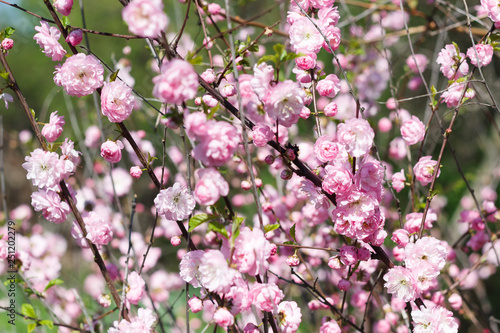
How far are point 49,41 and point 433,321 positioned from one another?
3.22 feet

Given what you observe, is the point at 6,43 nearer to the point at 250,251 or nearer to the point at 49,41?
the point at 49,41

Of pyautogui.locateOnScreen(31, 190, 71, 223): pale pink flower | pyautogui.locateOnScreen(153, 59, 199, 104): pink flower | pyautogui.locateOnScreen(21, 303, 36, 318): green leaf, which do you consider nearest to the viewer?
pyautogui.locateOnScreen(153, 59, 199, 104): pink flower

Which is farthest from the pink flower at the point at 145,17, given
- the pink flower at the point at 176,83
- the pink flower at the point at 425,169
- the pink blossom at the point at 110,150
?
the pink flower at the point at 425,169

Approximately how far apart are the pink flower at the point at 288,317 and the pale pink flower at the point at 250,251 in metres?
0.21

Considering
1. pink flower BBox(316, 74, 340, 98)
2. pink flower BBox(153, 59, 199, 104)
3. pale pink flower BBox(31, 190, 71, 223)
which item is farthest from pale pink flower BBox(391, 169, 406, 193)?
pale pink flower BBox(31, 190, 71, 223)

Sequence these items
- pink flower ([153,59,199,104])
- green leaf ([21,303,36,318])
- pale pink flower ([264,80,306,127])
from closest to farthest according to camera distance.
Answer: pink flower ([153,59,199,104]), pale pink flower ([264,80,306,127]), green leaf ([21,303,36,318])

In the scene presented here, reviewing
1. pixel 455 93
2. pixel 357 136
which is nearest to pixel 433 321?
pixel 357 136

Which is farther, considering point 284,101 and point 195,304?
point 195,304

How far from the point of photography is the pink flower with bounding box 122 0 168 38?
23.2 inches

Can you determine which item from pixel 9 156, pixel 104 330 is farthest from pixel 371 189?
pixel 9 156

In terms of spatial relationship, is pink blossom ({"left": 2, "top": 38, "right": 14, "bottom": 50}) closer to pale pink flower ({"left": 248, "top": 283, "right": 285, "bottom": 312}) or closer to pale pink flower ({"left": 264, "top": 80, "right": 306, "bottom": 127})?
pale pink flower ({"left": 264, "top": 80, "right": 306, "bottom": 127})

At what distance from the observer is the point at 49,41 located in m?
0.86

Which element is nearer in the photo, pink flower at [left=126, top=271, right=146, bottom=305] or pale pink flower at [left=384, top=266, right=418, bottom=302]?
pale pink flower at [left=384, top=266, right=418, bottom=302]

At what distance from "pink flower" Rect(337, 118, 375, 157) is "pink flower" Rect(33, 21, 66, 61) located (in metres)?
0.61
